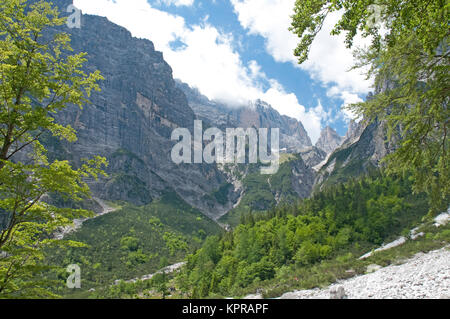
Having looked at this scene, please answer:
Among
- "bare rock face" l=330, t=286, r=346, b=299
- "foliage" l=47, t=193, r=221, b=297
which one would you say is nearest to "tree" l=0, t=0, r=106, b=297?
"bare rock face" l=330, t=286, r=346, b=299

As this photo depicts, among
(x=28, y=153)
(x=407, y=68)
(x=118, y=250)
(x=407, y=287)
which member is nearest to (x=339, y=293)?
(x=407, y=287)

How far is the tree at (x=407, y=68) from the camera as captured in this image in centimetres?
795

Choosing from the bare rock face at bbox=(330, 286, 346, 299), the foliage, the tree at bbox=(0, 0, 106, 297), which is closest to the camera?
the tree at bbox=(0, 0, 106, 297)

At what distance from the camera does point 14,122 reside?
32.5 ft

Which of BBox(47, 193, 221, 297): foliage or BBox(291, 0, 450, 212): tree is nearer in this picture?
BBox(291, 0, 450, 212): tree

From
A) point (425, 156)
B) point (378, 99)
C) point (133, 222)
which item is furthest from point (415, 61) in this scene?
point (133, 222)

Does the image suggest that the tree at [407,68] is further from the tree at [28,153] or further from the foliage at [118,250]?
the foliage at [118,250]

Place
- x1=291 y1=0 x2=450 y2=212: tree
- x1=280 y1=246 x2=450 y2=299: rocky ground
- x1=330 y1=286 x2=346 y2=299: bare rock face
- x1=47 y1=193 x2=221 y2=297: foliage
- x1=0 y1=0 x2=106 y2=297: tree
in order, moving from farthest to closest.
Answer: x1=47 y1=193 x2=221 y2=297: foliage → x1=330 y1=286 x2=346 y2=299: bare rock face → x1=280 y1=246 x2=450 y2=299: rocky ground → x1=0 y1=0 x2=106 y2=297: tree → x1=291 y1=0 x2=450 y2=212: tree

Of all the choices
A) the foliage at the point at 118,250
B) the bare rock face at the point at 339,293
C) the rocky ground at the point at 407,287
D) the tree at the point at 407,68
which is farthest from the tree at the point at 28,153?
the foliage at the point at 118,250

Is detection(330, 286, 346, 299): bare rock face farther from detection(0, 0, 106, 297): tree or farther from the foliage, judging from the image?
the foliage

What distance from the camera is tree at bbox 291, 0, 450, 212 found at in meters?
7.95

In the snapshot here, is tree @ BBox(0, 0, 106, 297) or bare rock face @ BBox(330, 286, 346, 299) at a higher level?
tree @ BBox(0, 0, 106, 297)

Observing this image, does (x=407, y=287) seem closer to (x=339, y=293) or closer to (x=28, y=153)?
(x=339, y=293)

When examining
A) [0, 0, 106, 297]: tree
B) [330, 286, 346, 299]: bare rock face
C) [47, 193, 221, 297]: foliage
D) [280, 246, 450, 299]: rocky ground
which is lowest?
[47, 193, 221, 297]: foliage
